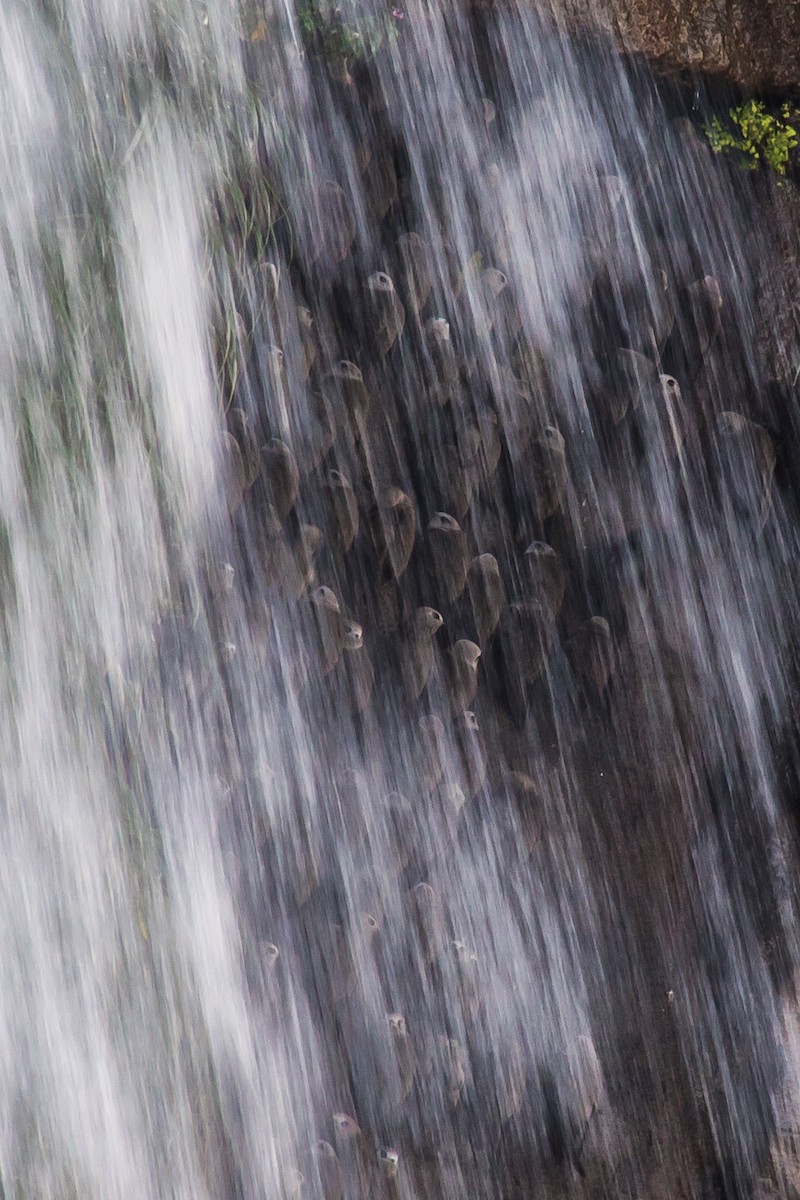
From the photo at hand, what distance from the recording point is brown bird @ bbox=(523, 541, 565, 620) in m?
2.93

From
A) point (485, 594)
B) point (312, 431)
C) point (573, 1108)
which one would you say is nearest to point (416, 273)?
point (312, 431)

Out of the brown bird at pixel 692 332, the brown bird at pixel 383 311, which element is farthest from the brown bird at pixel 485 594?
the brown bird at pixel 692 332

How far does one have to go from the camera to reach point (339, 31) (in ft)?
9.51

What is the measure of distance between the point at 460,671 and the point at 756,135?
1.52m

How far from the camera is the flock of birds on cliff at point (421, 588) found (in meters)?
2.76

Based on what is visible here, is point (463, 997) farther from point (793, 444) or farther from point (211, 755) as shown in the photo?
point (793, 444)

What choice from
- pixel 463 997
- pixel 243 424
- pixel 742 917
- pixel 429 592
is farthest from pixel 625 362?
pixel 463 997

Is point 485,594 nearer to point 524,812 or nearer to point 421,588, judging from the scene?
point 421,588

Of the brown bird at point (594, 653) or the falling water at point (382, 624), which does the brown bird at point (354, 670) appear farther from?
the brown bird at point (594, 653)

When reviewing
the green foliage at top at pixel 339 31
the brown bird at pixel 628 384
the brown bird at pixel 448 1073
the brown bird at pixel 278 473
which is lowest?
the brown bird at pixel 448 1073

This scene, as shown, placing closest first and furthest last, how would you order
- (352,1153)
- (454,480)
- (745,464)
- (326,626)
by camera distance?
(352,1153) < (326,626) < (454,480) < (745,464)

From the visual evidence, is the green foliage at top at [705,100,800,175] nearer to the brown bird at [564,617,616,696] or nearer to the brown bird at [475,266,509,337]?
the brown bird at [475,266,509,337]

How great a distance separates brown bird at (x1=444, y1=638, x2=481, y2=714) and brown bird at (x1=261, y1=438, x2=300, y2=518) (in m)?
0.51

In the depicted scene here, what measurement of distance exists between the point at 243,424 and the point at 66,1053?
1.40 metres
